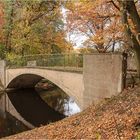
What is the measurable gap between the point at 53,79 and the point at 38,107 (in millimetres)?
4694

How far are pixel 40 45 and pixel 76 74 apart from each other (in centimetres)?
1752

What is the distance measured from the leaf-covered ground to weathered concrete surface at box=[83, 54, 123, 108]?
4.03 ft

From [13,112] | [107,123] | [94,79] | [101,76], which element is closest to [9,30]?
[13,112]

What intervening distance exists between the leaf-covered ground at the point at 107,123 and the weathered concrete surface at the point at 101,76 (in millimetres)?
1229

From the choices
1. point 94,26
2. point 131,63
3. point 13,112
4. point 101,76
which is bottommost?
point 13,112

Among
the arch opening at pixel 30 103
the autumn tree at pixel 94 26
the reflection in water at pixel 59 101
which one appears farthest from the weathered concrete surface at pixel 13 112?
the autumn tree at pixel 94 26

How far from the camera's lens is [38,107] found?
25.7 metres

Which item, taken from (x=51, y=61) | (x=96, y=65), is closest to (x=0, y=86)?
(x=51, y=61)

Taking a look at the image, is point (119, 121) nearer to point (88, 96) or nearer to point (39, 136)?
point (39, 136)

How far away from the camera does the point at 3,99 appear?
28.5 m

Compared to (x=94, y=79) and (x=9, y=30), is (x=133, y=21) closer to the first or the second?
Result: (x=94, y=79)

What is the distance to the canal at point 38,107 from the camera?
20266mm

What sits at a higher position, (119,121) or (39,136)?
(119,121)

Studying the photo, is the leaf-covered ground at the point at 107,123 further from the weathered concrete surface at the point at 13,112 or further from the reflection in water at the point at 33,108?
the reflection in water at the point at 33,108
